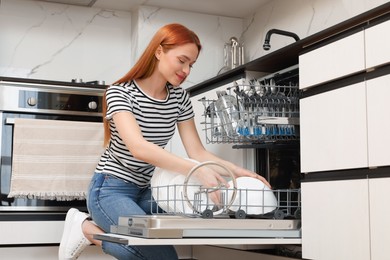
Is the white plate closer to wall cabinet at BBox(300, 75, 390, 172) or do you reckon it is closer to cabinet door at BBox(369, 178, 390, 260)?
wall cabinet at BBox(300, 75, 390, 172)

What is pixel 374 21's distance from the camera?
1.77 meters

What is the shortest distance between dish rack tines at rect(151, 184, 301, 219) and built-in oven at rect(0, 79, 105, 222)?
3.76 ft

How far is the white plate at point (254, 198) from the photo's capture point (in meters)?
1.98

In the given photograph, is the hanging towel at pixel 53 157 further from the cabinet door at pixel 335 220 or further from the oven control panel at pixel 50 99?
the cabinet door at pixel 335 220

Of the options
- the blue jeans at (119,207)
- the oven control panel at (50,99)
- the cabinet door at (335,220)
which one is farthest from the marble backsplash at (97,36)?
the cabinet door at (335,220)

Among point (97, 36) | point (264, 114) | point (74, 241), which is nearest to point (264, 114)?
point (264, 114)

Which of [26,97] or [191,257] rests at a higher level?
[26,97]

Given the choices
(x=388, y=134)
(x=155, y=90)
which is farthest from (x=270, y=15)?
(x=388, y=134)

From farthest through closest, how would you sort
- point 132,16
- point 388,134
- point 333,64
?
point 132,16 → point 333,64 → point 388,134

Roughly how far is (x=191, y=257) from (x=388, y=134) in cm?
200

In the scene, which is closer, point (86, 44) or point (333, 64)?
point (333, 64)

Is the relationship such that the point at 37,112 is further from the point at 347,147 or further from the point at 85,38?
the point at 347,147

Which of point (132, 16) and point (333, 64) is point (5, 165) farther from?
point (333, 64)

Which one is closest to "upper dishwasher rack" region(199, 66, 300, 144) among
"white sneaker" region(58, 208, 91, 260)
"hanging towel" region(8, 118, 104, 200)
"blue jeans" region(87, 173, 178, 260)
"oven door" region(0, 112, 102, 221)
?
"blue jeans" region(87, 173, 178, 260)
